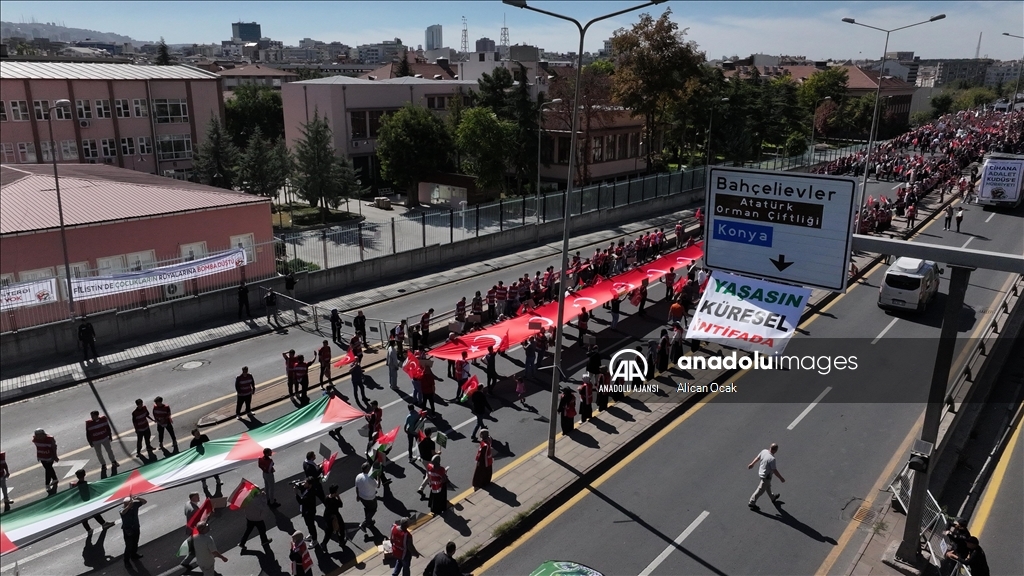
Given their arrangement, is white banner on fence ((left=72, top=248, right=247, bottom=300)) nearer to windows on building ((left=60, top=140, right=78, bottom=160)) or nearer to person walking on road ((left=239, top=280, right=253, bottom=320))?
person walking on road ((left=239, top=280, right=253, bottom=320))

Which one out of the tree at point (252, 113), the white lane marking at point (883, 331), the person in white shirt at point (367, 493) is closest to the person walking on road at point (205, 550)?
the person in white shirt at point (367, 493)

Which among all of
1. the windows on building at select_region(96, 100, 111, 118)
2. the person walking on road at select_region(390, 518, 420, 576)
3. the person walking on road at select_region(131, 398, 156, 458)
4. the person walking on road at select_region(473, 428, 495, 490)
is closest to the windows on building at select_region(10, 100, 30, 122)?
the windows on building at select_region(96, 100, 111, 118)

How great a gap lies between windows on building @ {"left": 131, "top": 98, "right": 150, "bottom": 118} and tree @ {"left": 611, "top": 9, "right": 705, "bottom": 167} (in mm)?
31921

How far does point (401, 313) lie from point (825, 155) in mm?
55040

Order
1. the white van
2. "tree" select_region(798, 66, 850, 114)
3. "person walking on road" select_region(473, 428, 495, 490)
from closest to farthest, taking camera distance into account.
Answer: "person walking on road" select_region(473, 428, 495, 490) < the white van < "tree" select_region(798, 66, 850, 114)

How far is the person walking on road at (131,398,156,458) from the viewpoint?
1455 centimetres

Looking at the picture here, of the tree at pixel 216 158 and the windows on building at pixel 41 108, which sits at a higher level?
the windows on building at pixel 41 108

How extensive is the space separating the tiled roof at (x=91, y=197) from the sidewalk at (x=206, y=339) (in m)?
4.11

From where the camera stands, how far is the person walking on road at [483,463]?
1317cm

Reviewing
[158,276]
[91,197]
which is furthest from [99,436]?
[91,197]

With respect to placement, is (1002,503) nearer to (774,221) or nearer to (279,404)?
(774,221)

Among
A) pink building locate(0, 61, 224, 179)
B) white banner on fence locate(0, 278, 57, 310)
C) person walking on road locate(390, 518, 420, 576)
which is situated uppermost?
pink building locate(0, 61, 224, 179)
